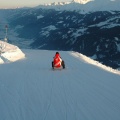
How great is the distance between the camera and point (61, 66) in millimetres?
23969

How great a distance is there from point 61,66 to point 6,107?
12178mm

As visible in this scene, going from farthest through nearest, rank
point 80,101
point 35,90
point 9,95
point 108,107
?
→ point 35,90 → point 9,95 → point 80,101 → point 108,107

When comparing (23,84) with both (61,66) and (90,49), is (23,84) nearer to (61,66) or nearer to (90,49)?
(61,66)

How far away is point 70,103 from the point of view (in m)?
12.7

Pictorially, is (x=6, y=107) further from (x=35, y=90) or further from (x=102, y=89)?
(x=102, y=89)

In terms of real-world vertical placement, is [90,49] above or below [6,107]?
below

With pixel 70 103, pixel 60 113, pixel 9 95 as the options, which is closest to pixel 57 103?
pixel 70 103

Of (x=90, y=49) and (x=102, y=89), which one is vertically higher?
(x=102, y=89)

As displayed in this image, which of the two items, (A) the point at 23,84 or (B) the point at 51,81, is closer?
(A) the point at 23,84

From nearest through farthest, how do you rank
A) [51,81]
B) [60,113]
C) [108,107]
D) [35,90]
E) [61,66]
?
[60,113], [108,107], [35,90], [51,81], [61,66]

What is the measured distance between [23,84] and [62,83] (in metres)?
1.92

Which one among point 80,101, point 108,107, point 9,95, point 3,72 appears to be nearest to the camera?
point 108,107

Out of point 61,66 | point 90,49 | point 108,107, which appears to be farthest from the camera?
point 90,49

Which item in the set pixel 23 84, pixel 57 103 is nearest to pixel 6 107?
pixel 57 103
